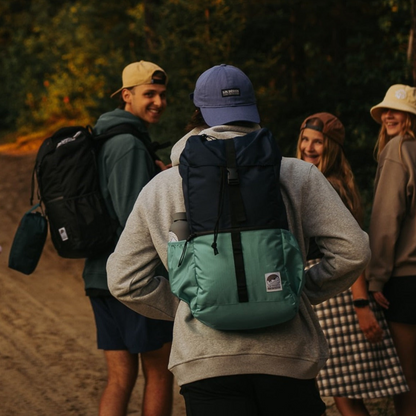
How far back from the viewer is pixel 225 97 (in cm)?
278

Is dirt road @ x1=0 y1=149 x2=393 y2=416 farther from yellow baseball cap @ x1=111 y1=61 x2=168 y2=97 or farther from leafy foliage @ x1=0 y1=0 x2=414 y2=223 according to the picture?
yellow baseball cap @ x1=111 y1=61 x2=168 y2=97

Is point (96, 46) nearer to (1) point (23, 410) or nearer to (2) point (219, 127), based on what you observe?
(1) point (23, 410)

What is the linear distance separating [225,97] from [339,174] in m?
1.72

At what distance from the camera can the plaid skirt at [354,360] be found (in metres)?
4.27

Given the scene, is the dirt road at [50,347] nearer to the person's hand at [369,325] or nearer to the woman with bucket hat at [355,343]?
the woman with bucket hat at [355,343]

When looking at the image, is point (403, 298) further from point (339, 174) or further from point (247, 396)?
point (247, 396)

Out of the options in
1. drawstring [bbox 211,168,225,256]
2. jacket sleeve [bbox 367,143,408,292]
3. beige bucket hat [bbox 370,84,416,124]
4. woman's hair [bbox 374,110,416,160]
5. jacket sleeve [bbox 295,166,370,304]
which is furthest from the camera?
beige bucket hat [bbox 370,84,416,124]

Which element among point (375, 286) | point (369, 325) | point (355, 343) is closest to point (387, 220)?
point (375, 286)

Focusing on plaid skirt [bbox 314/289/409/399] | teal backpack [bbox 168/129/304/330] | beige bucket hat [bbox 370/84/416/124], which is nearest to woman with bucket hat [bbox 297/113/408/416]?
plaid skirt [bbox 314/289/409/399]

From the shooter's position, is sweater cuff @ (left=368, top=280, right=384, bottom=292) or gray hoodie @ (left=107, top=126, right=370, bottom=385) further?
sweater cuff @ (left=368, top=280, right=384, bottom=292)

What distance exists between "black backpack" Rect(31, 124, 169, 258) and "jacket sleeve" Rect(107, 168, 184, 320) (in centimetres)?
125

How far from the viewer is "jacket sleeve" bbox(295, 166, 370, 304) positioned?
268 centimetres

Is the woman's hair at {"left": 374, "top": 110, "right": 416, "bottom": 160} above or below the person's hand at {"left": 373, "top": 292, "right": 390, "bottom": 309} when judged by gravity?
above

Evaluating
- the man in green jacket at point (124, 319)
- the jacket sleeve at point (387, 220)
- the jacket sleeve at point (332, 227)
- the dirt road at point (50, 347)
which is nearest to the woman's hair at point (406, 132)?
the jacket sleeve at point (387, 220)
